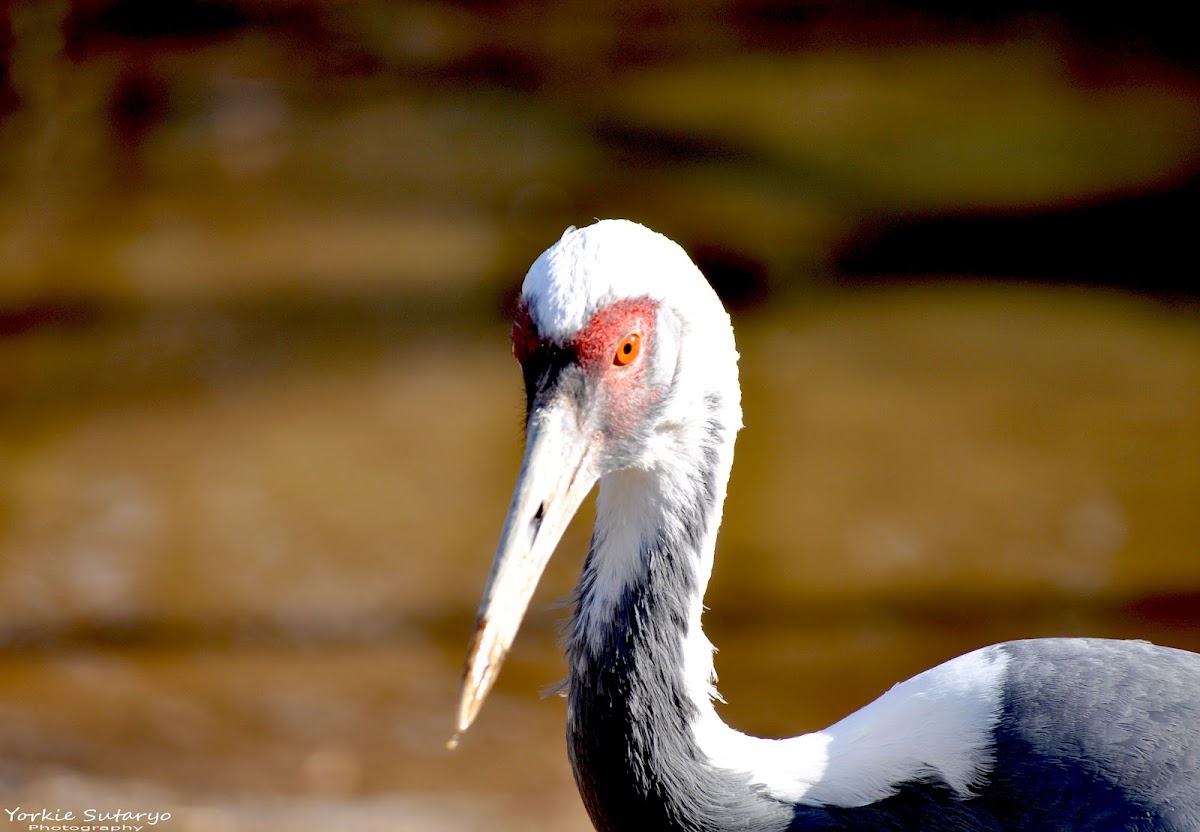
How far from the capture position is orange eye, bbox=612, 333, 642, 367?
1929 millimetres

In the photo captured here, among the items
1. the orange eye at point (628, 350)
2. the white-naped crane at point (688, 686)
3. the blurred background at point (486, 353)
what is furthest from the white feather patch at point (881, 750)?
the blurred background at point (486, 353)

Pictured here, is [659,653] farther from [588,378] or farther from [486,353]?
[486,353]

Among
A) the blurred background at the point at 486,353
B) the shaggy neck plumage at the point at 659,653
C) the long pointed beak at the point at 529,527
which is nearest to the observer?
the long pointed beak at the point at 529,527

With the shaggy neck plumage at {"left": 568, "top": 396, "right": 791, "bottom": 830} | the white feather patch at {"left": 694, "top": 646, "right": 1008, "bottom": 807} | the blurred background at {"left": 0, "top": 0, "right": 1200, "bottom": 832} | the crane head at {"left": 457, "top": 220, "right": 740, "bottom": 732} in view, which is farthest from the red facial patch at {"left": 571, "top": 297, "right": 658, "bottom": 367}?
the blurred background at {"left": 0, "top": 0, "right": 1200, "bottom": 832}

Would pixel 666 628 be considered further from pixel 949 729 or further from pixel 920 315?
pixel 920 315

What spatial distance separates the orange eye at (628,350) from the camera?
193cm

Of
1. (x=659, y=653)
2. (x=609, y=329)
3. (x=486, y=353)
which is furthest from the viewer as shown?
(x=486, y=353)

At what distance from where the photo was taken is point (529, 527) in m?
1.92

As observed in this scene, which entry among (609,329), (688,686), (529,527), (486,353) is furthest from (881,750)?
(486,353)

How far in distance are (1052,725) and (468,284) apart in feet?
14.7

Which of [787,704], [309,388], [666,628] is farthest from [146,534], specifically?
[666,628]

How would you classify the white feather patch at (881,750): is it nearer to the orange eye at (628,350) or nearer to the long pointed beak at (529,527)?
the long pointed beak at (529,527)

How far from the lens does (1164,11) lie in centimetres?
841

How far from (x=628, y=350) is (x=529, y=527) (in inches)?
11.7
